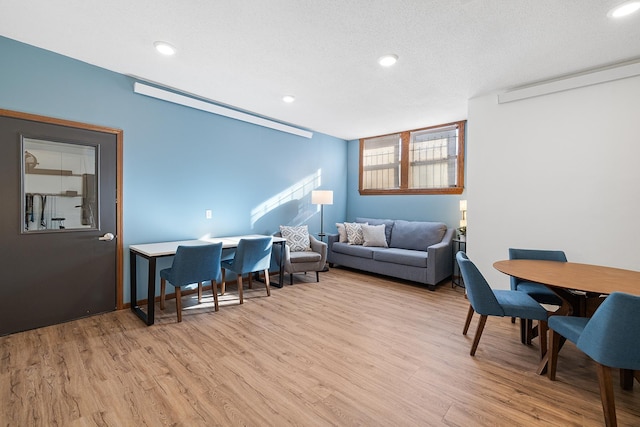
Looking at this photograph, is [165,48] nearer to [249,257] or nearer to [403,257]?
[249,257]

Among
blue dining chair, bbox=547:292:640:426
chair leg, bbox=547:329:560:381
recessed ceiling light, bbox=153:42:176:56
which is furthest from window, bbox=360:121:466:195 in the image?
recessed ceiling light, bbox=153:42:176:56

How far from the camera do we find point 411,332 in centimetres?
278

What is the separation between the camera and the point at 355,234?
17.4 feet

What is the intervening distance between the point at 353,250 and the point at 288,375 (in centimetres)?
313

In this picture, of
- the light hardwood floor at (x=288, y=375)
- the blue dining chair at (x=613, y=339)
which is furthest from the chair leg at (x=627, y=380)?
the blue dining chair at (x=613, y=339)

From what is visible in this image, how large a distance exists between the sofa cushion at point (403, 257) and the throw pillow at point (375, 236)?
0.98 ft

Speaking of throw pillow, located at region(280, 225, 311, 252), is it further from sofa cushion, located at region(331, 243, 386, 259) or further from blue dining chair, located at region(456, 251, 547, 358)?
blue dining chair, located at region(456, 251, 547, 358)

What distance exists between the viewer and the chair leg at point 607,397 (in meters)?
1.53

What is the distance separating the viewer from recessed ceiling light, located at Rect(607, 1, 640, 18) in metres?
1.97

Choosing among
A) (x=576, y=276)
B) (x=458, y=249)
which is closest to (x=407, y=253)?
(x=458, y=249)

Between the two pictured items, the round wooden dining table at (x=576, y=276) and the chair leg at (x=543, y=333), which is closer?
the round wooden dining table at (x=576, y=276)

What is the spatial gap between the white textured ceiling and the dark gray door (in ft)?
2.91

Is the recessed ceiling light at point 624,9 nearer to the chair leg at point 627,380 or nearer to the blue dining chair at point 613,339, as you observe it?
the blue dining chair at point 613,339

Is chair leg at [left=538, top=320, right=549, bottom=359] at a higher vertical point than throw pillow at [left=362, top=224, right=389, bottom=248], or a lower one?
lower
